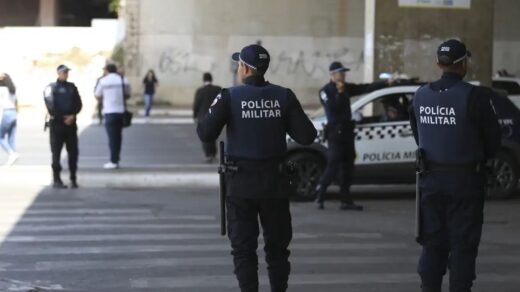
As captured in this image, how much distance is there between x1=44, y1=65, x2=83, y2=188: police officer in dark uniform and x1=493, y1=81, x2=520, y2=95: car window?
11.3 m

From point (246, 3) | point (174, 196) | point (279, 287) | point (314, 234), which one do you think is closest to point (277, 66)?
point (246, 3)

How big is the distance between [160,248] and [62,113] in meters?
5.34

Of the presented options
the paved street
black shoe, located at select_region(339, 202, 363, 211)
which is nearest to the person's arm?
the paved street

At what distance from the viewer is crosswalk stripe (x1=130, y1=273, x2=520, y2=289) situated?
7.69 metres

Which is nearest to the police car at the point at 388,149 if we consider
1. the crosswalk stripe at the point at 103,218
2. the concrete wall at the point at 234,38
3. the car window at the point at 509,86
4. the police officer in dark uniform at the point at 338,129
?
the police officer in dark uniform at the point at 338,129

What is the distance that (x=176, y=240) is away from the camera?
9.79 metres

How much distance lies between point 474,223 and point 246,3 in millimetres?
34794

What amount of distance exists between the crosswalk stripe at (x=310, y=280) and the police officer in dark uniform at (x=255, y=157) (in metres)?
1.55

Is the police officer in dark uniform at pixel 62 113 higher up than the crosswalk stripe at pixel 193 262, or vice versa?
the police officer in dark uniform at pixel 62 113

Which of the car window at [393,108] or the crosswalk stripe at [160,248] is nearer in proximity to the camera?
the crosswalk stripe at [160,248]

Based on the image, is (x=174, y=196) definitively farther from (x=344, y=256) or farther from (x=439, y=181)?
(x=439, y=181)

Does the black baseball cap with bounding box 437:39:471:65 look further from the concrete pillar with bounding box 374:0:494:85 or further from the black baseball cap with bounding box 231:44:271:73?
the concrete pillar with bounding box 374:0:494:85

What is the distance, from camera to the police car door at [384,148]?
1323 centimetres

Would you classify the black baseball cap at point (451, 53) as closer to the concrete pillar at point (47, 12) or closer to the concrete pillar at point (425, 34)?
the concrete pillar at point (425, 34)
